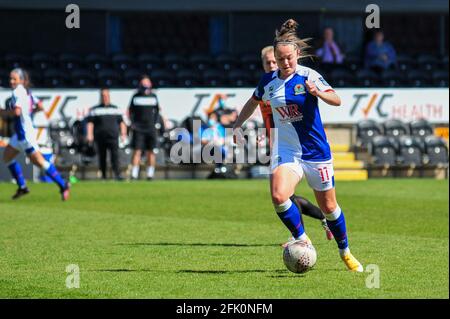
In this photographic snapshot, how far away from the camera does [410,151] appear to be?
93.0ft

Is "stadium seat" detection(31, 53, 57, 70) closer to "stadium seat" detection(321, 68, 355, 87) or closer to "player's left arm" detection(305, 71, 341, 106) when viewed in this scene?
"stadium seat" detection(321, 68, 355, 87)

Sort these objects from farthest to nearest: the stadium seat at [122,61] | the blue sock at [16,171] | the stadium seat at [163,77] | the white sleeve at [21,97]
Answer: the stadium seat at [122,61] < the stadium seat at [163,77] < the blue sock at [16,171] < the white sleeve at [21,97]

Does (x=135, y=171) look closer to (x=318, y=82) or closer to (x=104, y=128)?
(x=104, y=128)

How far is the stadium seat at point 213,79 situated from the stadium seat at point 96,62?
2.73 metres

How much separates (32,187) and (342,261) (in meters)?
13.8

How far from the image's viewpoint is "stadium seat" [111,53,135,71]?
30.1 m

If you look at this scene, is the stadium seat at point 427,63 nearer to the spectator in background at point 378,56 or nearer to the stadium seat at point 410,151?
the spectator in background at point 378,56

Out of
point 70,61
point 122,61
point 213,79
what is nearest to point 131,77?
point 122,61

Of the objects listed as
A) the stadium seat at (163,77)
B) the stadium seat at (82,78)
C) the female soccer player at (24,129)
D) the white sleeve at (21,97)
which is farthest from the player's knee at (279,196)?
the stadium seat at (163,77)

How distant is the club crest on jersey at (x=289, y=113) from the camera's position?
9891 mm

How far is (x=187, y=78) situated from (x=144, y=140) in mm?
3928

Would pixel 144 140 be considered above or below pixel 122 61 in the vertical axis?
below

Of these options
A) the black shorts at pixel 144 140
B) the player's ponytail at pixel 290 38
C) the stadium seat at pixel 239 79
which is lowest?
the black shorts at pixel 144 140

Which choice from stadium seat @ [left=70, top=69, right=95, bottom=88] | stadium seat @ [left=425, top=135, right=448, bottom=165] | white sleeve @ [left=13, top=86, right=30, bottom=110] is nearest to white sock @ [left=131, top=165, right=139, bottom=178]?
stadium seat @ [left=70, top=69, right=95, bottom=88]
